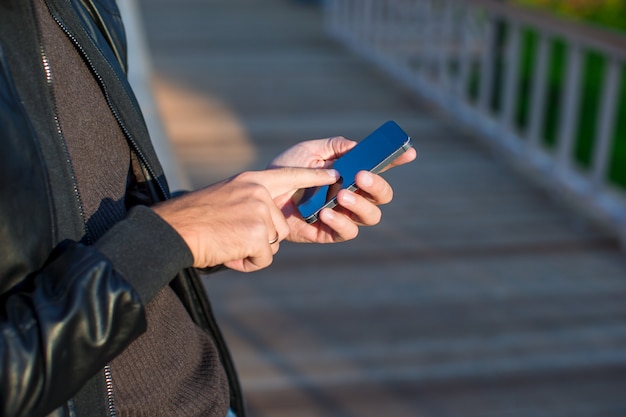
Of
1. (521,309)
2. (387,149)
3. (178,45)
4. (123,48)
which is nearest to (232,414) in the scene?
(387,149)

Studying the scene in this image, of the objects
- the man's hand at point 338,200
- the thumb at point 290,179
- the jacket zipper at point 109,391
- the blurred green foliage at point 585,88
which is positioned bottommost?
the blurred green foliage at point 585,88

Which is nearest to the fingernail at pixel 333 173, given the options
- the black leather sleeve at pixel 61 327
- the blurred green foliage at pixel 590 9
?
the black leather sleeve at pixel 61 327

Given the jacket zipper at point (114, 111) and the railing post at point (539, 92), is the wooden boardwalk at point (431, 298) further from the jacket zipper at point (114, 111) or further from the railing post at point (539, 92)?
the jacket zipper at point (114, 111)

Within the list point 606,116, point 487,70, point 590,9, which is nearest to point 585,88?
point 590,9

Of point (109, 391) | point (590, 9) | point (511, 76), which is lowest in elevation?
point (590, 9)

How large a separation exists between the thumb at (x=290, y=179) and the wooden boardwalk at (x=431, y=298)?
1657 mm

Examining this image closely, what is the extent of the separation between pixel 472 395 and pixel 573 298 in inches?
36.6

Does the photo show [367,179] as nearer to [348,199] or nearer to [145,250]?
[348,199]

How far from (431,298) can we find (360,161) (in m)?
2.33

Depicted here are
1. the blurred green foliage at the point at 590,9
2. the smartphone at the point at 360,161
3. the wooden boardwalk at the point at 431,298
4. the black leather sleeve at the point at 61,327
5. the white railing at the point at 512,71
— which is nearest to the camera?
the black leather sleeve at the point at 61,327

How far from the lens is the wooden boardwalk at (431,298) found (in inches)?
113

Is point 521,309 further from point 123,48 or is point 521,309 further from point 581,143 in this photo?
point 581,143

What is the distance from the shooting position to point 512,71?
5125mm

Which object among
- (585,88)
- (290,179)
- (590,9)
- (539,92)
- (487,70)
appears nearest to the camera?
(290,179)
